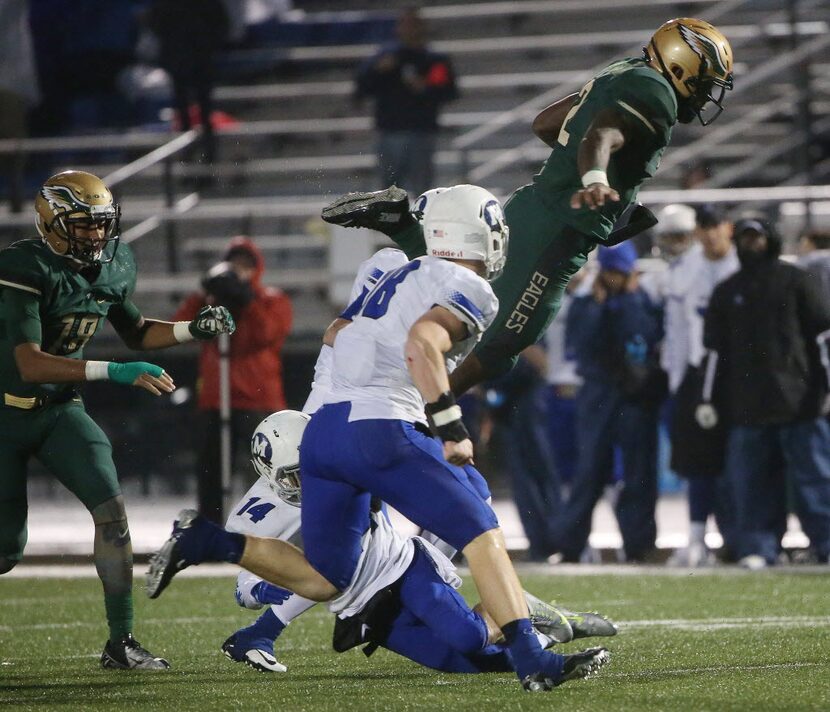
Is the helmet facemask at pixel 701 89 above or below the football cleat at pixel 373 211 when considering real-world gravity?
above

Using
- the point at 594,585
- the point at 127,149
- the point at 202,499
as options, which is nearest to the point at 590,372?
the point at 594,585

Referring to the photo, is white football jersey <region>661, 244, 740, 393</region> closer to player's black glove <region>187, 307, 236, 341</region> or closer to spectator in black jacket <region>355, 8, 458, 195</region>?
spectator in black jacket <region>355, 8, 458, 195</region>

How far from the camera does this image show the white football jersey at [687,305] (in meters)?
8.82

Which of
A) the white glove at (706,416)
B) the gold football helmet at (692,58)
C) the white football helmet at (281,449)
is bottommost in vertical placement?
the white glove at (706,416)

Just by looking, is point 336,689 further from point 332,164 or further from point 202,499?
point 332,164

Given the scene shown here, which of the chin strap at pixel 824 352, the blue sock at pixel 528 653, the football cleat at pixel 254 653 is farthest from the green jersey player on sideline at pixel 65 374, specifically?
the chin strap at pixel 824 352

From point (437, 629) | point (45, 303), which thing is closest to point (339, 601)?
point (437, 629)

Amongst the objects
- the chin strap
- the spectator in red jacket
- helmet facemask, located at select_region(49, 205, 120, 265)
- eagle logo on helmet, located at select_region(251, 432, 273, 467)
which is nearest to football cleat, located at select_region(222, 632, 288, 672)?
eagle logo on helmet, located at select_region(251, 432, 273, 467)

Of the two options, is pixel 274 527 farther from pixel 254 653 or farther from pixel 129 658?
pixel 129 658

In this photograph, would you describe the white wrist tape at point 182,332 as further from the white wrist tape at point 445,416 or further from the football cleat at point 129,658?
the white wrist tape at point 445,416

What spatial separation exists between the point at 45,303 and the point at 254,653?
1335mm

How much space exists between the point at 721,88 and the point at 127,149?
33.2ft

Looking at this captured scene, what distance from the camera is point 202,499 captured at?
9.50 metres

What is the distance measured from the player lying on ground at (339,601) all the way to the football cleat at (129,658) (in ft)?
0.75
